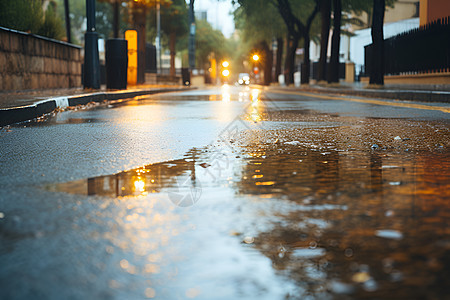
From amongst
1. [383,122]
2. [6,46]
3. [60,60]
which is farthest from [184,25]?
[383,122]

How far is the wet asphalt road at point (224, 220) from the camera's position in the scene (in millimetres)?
2236

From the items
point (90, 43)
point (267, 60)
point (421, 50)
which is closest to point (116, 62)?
point (90, 43)

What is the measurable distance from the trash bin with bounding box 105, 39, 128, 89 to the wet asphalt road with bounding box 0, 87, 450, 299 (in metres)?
15.4

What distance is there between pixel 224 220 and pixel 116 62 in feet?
63.5

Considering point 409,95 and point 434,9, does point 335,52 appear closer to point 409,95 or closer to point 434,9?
point 434,9

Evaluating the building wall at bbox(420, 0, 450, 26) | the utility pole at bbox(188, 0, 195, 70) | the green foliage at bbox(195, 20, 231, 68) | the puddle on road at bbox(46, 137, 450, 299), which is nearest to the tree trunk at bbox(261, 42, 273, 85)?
the utility pole at bbox(188, 0, 195, 70)

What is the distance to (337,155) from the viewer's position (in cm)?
586

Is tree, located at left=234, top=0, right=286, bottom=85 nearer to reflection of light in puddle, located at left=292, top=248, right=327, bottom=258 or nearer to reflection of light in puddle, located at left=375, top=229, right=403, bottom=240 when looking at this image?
reflection of light in puddle, located at left=375, top=229, right=403, bottom=240

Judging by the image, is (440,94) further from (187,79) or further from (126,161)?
(187,79)

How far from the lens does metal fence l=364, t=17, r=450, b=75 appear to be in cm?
2048

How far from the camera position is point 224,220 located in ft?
10.5

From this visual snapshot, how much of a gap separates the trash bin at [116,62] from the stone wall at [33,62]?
1.62 m

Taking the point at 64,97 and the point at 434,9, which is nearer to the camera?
the point at 64,97

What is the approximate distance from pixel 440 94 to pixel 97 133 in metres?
9.48
